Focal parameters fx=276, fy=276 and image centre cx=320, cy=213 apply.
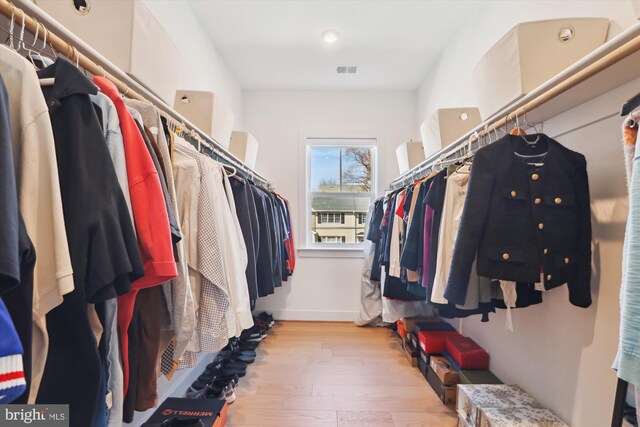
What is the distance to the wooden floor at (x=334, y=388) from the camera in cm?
153

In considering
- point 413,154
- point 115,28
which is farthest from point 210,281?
point 413,154

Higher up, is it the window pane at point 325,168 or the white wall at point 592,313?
the window pane at point 325,168

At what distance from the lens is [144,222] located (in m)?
0.64

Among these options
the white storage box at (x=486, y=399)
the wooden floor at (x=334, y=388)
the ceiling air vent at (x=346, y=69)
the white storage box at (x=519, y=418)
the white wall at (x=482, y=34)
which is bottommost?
the wooden floor at (x=334, y=388)

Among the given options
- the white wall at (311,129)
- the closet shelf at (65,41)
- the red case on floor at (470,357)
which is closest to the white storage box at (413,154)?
the white wall at (311,129)

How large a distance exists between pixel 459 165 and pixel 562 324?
32.9 inches

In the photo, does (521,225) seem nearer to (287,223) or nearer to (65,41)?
(65,41)

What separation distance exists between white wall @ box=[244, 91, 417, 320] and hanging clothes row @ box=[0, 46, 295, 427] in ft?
7.60

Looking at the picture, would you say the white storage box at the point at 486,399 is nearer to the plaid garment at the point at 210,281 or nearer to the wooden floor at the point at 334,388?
the wooden floor at the point at 334,388

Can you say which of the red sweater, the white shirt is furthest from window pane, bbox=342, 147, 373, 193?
the white shirt

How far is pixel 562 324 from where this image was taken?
1225 mm

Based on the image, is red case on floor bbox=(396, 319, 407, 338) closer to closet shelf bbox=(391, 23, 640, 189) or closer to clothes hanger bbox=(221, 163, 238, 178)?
closet shelf bbox=(391, 23, 640, 189)

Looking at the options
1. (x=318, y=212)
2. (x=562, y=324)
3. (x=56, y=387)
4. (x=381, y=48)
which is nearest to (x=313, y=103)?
(x=381, y=48)

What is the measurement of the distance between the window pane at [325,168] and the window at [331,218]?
298 mm
